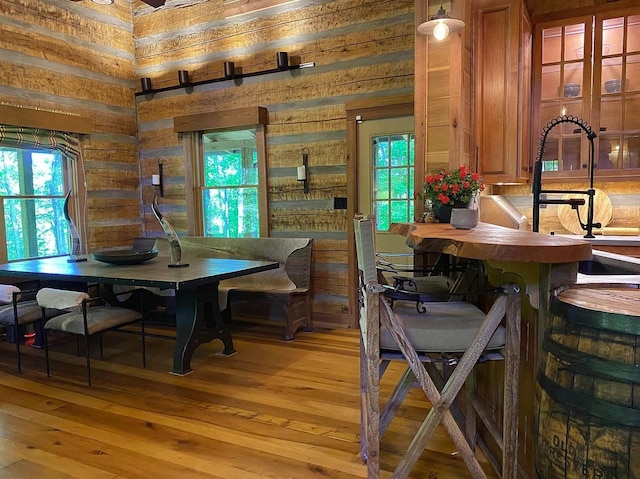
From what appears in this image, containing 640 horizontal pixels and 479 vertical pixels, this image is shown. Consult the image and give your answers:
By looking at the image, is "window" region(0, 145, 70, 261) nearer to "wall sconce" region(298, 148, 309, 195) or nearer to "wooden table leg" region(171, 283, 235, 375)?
"wooden table leg" region(171, 283, 235, 375)

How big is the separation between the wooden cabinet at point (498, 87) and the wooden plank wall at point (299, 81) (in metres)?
0.85

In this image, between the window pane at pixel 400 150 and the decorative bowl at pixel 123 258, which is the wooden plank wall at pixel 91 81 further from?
the window pane at pixel 400 150

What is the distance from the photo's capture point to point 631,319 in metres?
1.07

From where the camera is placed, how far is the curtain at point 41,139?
4.20m

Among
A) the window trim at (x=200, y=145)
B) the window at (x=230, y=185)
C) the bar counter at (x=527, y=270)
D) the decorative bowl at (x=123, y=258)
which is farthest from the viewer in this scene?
the window at (x=230, y=185)

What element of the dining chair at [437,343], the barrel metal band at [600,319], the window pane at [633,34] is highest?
the window pane at [633,34]

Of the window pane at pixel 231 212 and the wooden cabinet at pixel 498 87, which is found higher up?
the wooden cabinet at pixel 498 87

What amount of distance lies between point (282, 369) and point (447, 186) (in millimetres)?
1753

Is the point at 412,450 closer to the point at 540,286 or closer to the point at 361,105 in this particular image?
the point at 540,286

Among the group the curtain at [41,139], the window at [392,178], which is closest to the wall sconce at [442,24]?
the window at [392,178]

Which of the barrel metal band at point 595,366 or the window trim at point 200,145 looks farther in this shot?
the window trim at point 200,145

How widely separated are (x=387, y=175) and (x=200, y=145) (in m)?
2.14

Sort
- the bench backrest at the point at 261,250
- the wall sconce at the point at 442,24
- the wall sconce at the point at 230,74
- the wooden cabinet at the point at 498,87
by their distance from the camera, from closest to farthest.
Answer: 1. the wall sconce at the point at 442,24
2. the wooden cabinet at the point at 498,87
3. the bench backrest at the point at 261,250
4. the wall sconce at the point at 230,74

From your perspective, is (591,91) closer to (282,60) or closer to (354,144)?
(354,144)
